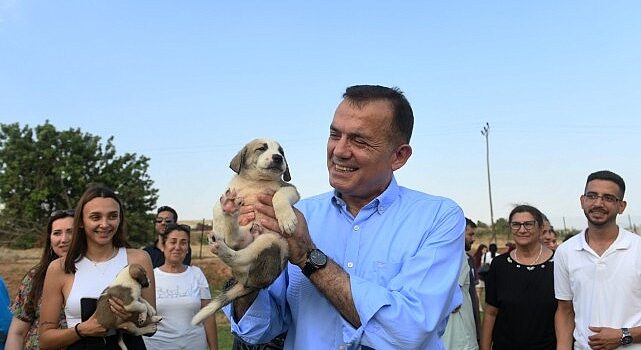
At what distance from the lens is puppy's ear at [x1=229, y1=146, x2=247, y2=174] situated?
3.80m

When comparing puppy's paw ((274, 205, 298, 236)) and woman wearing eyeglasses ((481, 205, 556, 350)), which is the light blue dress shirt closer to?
puppy's paw ((274, 205, 298, 236))

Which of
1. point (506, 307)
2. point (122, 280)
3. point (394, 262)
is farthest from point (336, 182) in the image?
point (506, 307)

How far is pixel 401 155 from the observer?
10.8ft

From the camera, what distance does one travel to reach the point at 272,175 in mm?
3650

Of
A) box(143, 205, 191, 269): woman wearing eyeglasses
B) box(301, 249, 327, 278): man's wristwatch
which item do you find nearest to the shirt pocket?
box(301, 249, 327, 278): man's wristwatch

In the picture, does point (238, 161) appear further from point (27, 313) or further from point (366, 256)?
point (27, 313)

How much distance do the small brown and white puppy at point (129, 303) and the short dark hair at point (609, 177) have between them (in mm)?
4048

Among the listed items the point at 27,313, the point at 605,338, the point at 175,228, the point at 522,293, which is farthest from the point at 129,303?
the point at 522,293

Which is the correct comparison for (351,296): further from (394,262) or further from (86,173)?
(86,173)

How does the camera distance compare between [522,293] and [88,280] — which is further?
[522,293]

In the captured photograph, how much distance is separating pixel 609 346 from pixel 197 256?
32.1 meters

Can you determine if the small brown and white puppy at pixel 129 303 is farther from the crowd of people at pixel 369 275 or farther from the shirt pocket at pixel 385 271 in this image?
the shirt pocket at pixel 385 271

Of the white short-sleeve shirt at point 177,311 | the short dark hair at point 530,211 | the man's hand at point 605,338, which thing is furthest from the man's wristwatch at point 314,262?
the short dark hair at point 530,211

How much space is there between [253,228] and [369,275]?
65 centimetres
